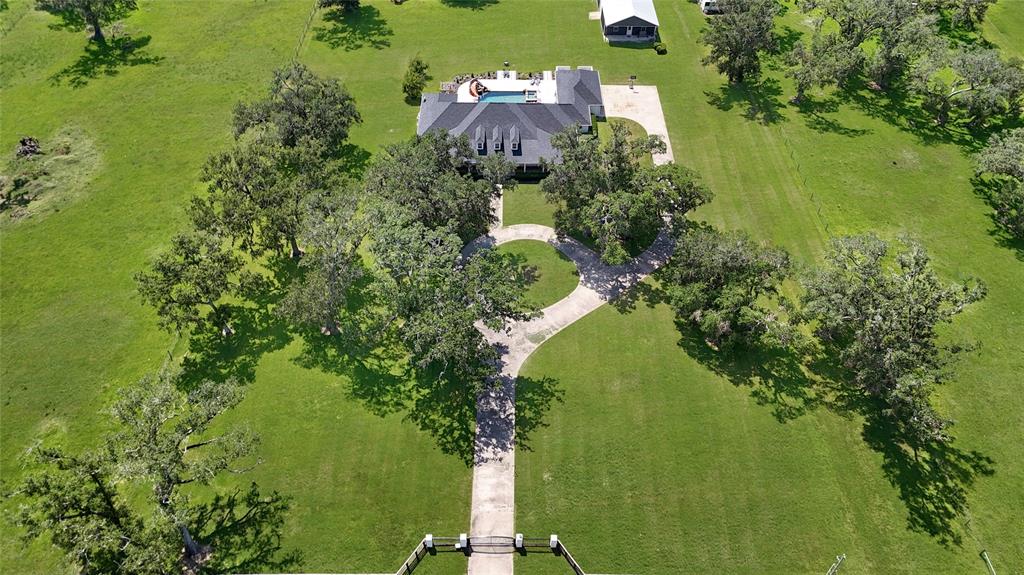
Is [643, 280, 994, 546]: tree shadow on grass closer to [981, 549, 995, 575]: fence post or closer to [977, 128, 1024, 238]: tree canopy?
[981, 549, 995, 575]: fence post

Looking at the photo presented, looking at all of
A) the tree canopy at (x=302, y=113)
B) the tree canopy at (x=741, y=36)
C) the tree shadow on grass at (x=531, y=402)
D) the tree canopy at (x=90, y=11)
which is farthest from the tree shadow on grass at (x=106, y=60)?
the tree canopy at (x=741, y=36)

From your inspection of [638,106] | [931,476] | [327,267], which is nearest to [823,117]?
[638,106]

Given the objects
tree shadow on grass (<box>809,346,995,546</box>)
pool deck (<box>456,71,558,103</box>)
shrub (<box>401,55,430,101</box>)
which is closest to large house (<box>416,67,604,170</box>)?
pool deck (<box>456,71,558,103</box>)

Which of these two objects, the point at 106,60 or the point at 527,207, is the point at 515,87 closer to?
the point at 527,207

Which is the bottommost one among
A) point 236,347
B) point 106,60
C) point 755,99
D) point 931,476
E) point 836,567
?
point 836,567

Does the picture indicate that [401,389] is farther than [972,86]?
No

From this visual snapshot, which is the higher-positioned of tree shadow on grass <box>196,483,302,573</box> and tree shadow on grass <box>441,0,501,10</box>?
tree shadow on grass <box>441,0,501,10</box>

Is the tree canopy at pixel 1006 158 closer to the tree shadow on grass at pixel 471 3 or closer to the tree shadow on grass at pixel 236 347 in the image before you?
the tree shadow on grass at pixel 471 3
